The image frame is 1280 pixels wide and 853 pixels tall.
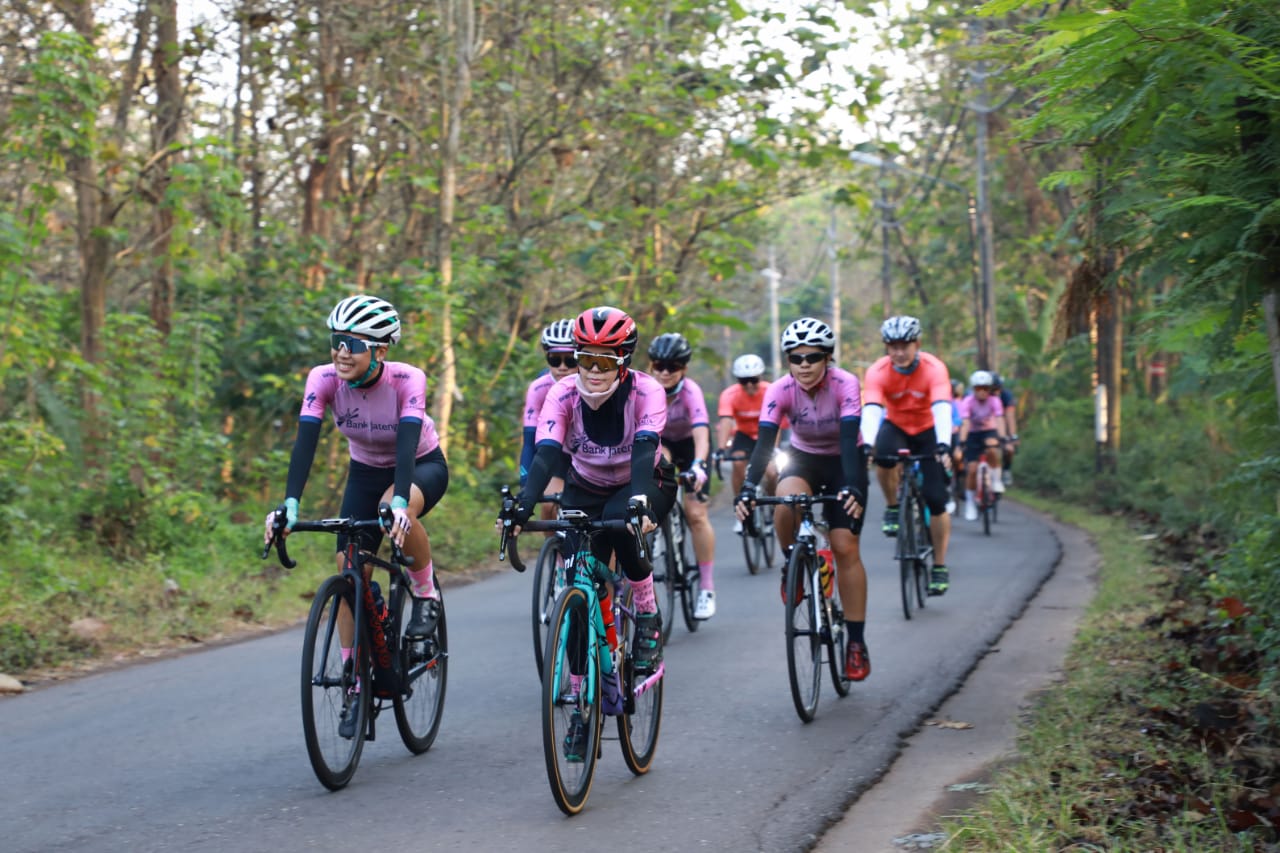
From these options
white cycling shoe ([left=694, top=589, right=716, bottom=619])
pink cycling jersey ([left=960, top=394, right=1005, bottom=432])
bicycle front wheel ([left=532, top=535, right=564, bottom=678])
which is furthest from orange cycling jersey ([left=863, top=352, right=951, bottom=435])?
pink cycling jersey ([left=960, top=394, right=1005, bottom=432])

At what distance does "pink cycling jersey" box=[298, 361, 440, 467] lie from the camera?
7012 mm

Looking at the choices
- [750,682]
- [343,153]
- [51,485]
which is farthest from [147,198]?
[750,682]

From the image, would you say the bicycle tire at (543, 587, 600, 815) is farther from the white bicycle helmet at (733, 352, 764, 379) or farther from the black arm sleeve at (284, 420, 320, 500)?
the white bicycle helmet at (733, 352, 764, 379)

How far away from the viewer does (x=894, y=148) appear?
20.3 m

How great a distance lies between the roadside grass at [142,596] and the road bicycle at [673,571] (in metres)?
3.29

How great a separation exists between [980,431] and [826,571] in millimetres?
12345

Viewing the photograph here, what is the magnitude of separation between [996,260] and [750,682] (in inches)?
1274

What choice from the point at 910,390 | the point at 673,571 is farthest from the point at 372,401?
the point at 910,390

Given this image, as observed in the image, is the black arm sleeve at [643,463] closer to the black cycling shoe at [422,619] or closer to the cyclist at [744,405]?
the black cycling shoe at [422,619]

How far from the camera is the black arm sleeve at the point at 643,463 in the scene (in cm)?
626

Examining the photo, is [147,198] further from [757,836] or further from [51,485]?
[757,836]

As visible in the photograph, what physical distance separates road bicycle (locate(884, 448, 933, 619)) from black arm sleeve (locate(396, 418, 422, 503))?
18.0 ft

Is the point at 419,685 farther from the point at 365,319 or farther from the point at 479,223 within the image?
the point at 479,223

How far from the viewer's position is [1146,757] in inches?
250
